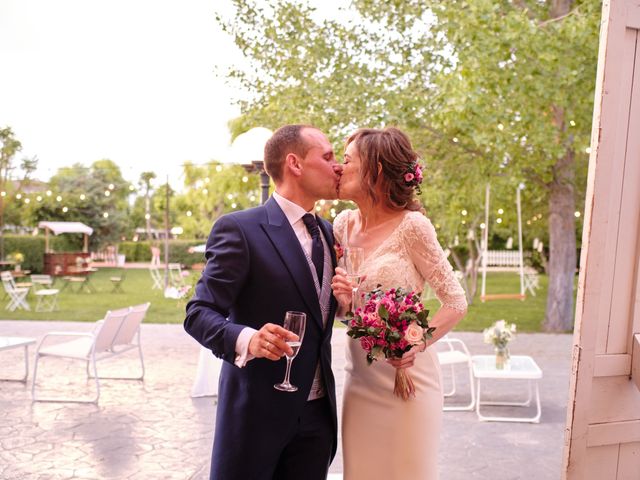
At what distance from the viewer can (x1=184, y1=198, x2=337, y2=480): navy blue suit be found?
2.50 meters

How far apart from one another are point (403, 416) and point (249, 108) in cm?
1272

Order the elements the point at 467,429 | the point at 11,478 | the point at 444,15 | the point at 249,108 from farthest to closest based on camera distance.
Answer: the point at 249,108
the point at 444,15
the point at 467,429
the point at 11,478

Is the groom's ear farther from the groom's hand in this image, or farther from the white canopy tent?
the white canopy tent

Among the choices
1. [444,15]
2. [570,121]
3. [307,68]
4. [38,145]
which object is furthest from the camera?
[38,145]

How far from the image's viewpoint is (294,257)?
259cm

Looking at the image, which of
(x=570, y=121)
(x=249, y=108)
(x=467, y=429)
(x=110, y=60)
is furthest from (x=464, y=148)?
(x=110, y=60)

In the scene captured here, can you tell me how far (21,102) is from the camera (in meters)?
29.1

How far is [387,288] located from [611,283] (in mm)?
814

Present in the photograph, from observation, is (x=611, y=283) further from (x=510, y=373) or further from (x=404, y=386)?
(x=510, y=373)

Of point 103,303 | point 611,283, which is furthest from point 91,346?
point 103,303

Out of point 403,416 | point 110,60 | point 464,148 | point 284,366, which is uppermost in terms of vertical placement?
point 110,60

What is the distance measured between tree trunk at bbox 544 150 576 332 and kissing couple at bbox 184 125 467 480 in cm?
1121

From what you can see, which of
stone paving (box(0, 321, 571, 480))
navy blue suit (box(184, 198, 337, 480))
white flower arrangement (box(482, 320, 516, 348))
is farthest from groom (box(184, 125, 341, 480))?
white flower arrangement (box(482, 320, 516, 348))

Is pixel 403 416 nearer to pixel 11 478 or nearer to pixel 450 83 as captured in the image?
pixel 11 478
